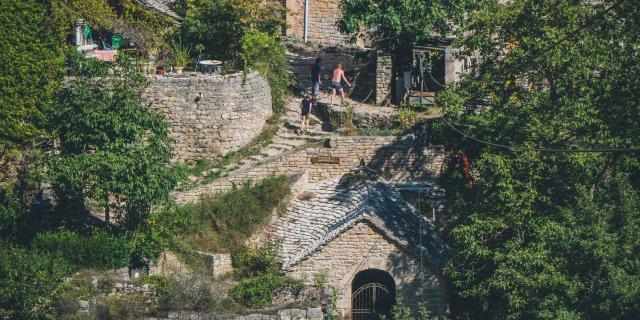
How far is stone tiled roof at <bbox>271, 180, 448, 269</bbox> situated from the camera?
120 feet

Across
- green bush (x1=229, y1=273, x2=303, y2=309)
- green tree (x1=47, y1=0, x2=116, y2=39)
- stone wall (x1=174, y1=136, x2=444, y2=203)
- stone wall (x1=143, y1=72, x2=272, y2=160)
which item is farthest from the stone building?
green tree (x1=47, y1=0, x2=116, y2=39)

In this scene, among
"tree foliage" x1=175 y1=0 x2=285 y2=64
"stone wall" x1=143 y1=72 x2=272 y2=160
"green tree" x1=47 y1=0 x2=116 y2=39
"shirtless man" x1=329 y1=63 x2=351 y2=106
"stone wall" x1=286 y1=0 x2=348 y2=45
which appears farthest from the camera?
"stone wall" x1=286 y1=0 x2=348 y2=45

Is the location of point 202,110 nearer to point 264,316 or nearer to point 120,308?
point 120,308

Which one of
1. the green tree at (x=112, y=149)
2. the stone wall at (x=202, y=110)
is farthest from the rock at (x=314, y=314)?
the stone wall at (x=202, y=110)

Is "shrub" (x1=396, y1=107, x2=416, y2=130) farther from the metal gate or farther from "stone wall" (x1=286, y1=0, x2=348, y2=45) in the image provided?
"stone wall" (x1=286, y1=0, x2=348, y2=45)

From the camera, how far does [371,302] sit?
120 feet

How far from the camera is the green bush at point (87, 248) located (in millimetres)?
36062

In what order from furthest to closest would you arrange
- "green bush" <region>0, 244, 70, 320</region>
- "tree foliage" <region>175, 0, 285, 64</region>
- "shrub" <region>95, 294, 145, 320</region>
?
1. "tree foliage" <region>175, 0, 285, 64</region>
2. "shrub" <region>95, 294, 145, 320</region>
3. "green bush" <region>0, 244, 70, 320</region>

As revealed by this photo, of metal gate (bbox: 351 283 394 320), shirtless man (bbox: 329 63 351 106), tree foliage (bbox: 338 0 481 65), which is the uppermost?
tree foliage (bbox: 338 0 481 65)

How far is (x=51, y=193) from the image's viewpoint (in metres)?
38.1

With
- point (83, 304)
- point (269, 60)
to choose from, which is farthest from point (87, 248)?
point (269, 60)

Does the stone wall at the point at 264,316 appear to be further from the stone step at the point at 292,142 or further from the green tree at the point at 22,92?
the stone step at the point at 292,142

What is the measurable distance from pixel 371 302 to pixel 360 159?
412cm

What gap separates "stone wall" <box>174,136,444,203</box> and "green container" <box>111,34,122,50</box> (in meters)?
4.43
